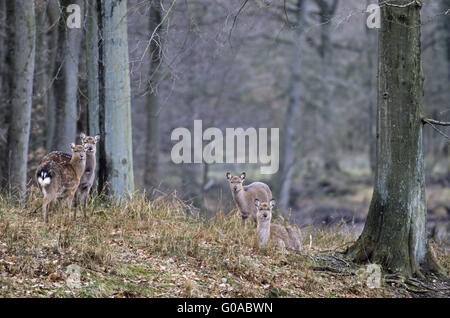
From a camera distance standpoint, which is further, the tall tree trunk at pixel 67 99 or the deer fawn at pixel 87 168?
the tall tree trunk at pixel 67 99

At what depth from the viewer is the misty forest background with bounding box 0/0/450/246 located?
11688 mm

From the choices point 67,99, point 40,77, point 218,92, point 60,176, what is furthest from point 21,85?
point 218,92

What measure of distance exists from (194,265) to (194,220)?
2.16 meters

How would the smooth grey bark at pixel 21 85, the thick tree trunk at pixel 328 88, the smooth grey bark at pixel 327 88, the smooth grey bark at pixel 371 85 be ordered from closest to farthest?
the smooth grey bark at pixel 21 85
the smooth grey bark at pixel 371 85
the thick tree trunk at pixel 328 88
the smooth grey bark at pixel 327 88

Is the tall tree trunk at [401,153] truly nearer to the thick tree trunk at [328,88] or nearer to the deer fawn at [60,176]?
the deer fawn at [60,176]

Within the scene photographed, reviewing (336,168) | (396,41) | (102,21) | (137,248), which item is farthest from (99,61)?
(336,168)

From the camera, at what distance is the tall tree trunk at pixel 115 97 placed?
11523 millimetres

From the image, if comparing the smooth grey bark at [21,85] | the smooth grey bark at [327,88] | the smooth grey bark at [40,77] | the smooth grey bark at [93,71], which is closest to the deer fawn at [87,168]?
the smooth grey bark at [93,71]

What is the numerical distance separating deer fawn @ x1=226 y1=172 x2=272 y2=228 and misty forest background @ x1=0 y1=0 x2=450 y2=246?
378 mm

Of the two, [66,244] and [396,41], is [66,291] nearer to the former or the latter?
[66,244]

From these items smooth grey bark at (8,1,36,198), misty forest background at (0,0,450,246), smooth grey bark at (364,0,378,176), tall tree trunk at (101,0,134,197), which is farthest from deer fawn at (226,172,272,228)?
smooth grey bark at (364,0,378,176)

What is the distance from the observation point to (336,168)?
33812mm

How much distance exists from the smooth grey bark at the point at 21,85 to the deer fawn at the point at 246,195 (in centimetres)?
434

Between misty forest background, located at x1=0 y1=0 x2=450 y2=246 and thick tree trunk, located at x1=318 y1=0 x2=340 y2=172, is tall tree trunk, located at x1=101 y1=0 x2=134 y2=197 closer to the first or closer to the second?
misty forest background, located at x1=0 y1=0 x2=450 y2=246
